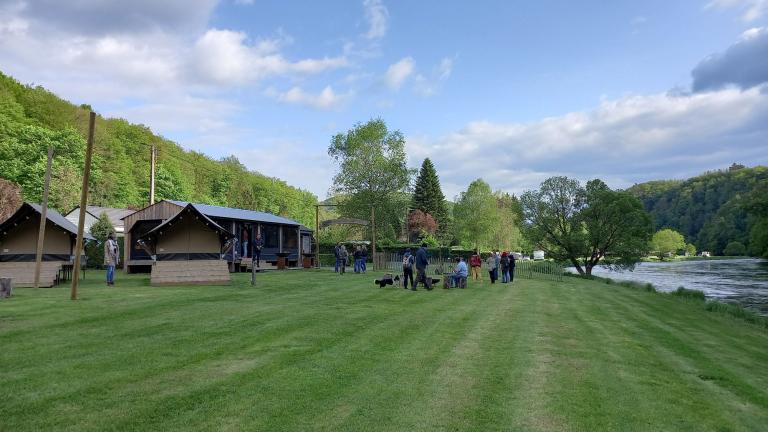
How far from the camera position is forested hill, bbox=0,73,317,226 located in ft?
157

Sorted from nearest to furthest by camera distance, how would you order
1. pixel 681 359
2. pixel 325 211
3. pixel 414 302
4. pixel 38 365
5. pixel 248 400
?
pixel 248 400, pixel 38 365, pixel 681 359, pixel 414 302, pixel 325 211

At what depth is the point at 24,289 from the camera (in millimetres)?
17219

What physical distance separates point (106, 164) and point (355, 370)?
211 ft

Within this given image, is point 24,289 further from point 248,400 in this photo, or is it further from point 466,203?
point 466,203

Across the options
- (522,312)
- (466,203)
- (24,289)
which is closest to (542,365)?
(522,312)

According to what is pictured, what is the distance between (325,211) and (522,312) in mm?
94183

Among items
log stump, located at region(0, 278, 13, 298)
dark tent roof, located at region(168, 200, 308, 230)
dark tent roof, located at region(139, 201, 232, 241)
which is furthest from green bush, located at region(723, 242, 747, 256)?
log stump, located at region(0, 278, 13, 298)

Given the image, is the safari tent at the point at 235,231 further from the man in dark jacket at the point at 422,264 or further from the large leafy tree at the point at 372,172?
the large leafy tree at the point at 372,172

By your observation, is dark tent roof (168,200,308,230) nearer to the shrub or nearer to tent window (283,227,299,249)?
tent window (283,227,299,249)

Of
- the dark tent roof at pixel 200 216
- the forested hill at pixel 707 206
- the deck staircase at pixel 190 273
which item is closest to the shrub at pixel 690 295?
the deck staircase at pixel 190 273

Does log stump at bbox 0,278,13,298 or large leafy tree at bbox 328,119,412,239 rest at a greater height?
large leafy tree at bbox 328,119,412,239

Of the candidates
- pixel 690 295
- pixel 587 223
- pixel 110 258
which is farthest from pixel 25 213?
pixel 587 223

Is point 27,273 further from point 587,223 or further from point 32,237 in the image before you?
point 587,223

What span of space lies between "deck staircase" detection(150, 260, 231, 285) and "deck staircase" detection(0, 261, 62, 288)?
349 centimetres
